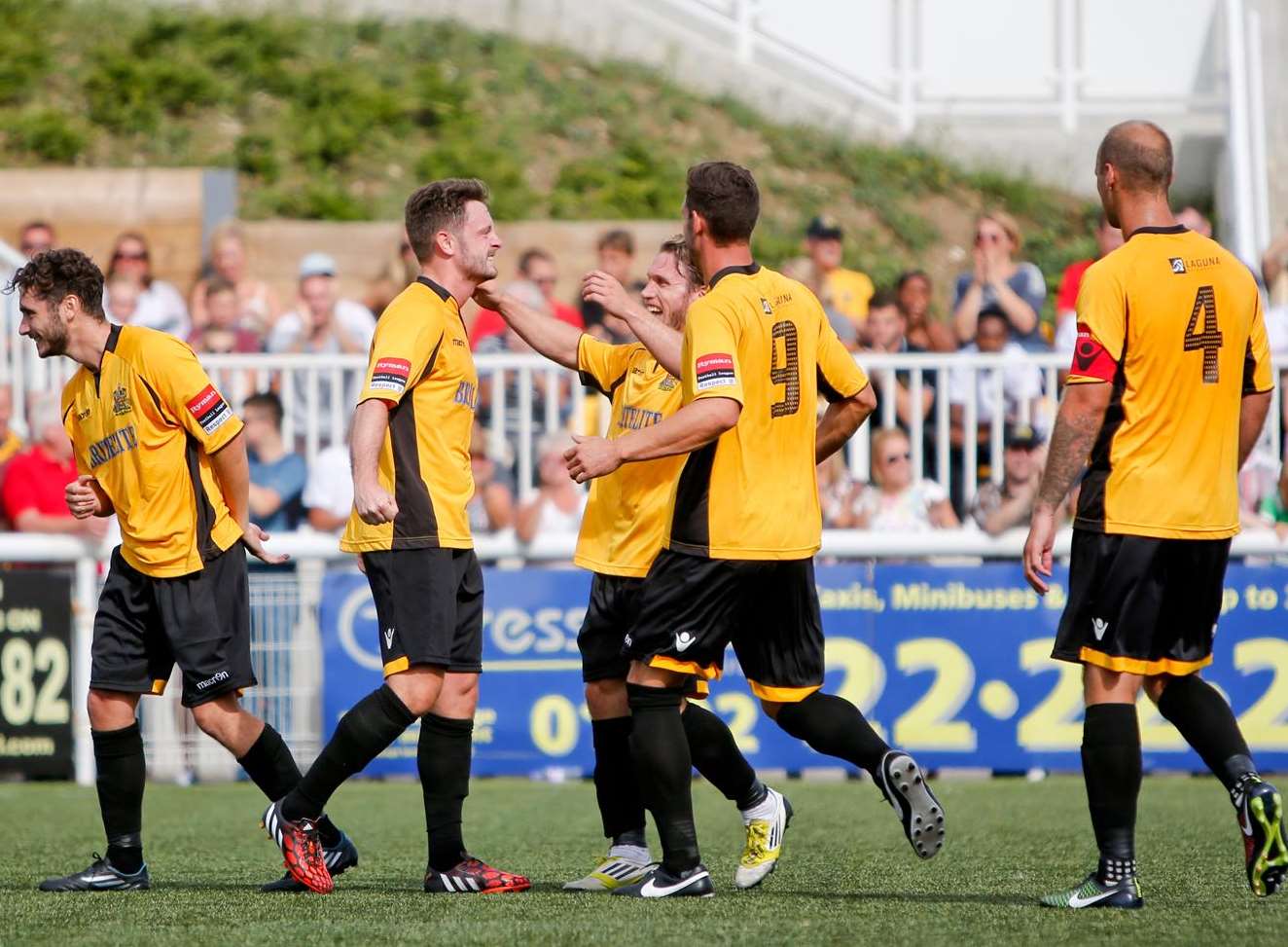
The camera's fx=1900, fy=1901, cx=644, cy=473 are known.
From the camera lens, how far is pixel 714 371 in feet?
18.5

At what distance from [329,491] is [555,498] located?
1.34 meters

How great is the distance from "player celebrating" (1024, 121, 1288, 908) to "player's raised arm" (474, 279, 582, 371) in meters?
2.00

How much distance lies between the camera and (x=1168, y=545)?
559 cm

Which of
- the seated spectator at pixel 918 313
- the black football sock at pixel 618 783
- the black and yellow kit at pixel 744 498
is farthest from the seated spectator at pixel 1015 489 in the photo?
the black and yellow kit at pixel 744 498

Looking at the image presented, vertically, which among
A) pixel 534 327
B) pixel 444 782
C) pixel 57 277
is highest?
Answer: pixel 57 277

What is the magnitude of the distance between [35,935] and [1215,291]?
3.86 m

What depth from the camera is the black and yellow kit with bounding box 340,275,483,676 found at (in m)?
6.11

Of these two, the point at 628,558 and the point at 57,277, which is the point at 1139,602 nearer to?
the point at 628,558

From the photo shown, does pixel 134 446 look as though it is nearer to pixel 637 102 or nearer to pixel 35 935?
pixel 35 935

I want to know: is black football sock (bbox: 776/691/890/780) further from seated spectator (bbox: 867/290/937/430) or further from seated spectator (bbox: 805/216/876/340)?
seated spectator (bbox: 805/216/876/340)

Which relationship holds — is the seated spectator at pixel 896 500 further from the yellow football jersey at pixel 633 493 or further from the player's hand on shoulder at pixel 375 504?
the player's hand on shoulder at pixel 375 504

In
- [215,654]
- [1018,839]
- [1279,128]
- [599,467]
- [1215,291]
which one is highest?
[1279,128]

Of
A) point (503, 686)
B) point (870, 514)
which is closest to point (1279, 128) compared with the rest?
point (870, 514)

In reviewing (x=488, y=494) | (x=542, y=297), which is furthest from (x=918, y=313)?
(x=488, y=494)
